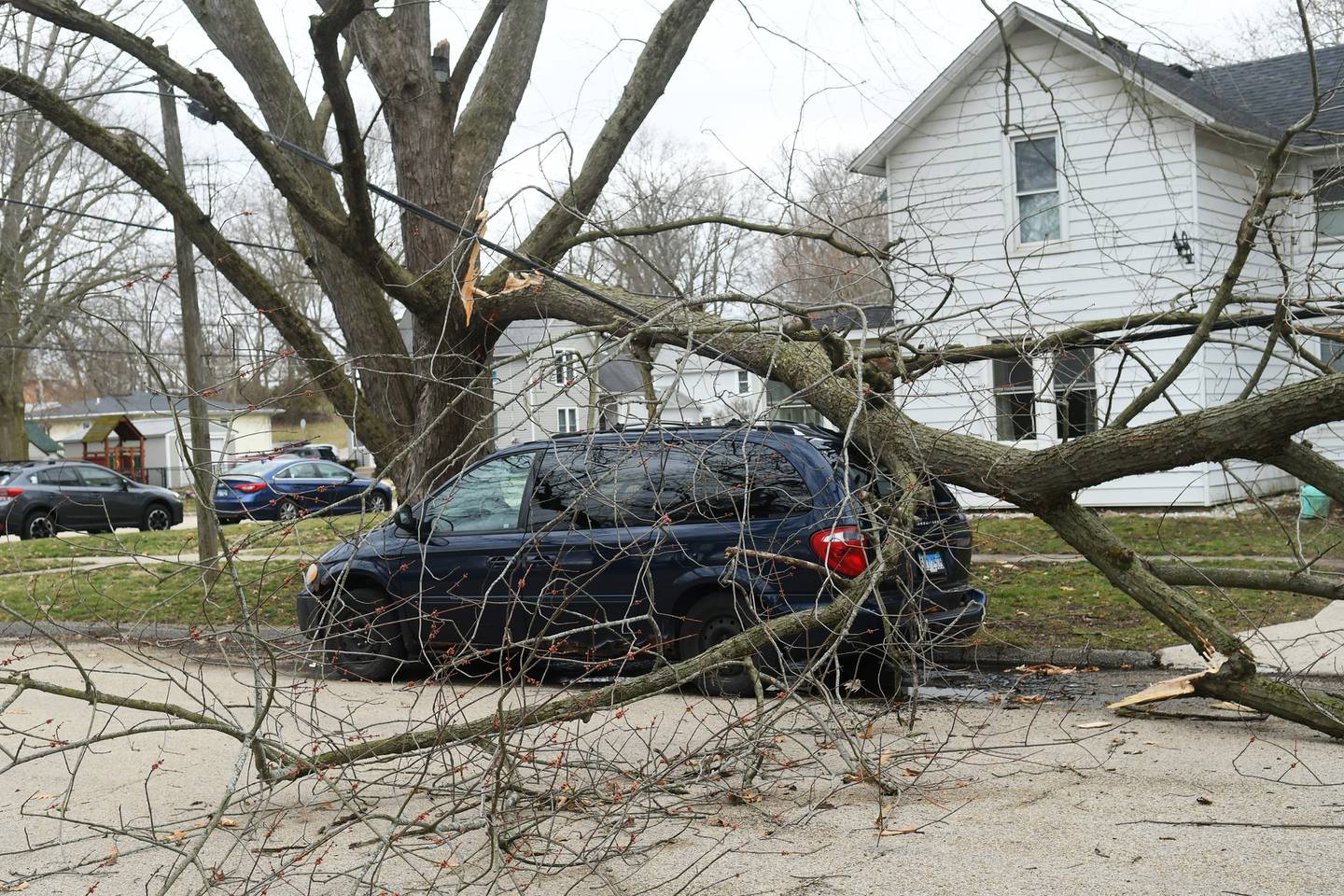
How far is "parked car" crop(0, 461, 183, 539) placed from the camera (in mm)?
24469

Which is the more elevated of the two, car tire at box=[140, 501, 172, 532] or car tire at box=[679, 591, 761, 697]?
car tire at box=[679, 591, 761, 697]

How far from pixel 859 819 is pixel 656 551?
2184mm

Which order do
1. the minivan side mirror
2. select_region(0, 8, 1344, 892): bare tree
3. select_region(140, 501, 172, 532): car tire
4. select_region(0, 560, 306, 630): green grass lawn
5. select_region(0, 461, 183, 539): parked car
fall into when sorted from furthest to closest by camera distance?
1. select_region(140, 501, 172, 532): car tire
2. select_region(0, 461, 183, 539): parked car
3. select_region(0, 560, 306, 630): green grass lawn
4. the minivan side mirror
5. select_region(0, 8, 1344, 892): bare tree

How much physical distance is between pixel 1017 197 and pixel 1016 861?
1531cm

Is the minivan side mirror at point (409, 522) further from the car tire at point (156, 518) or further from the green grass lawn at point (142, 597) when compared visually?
the car tire at point (156, 518)

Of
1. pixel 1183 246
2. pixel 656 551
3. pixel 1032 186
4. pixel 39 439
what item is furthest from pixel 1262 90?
pixel 39 439

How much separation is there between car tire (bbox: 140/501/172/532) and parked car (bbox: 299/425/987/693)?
20.0 meters

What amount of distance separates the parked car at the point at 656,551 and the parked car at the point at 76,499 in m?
15.9

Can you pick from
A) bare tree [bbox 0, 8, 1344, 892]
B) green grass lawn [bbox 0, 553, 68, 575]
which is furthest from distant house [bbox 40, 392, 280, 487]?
bare tree [bbox 0, 8, 1344, 892]

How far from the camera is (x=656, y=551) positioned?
279 inches

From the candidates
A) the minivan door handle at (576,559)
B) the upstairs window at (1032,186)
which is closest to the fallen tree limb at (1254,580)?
the minivan door handle at (576,559)

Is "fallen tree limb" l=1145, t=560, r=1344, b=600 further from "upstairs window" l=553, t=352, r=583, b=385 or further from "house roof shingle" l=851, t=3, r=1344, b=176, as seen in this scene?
"house roof shingle" l=851, t=3, r=1344, b=176

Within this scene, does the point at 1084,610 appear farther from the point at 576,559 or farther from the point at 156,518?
the point at 156,518

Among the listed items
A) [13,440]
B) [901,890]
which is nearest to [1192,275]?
[901,890]
